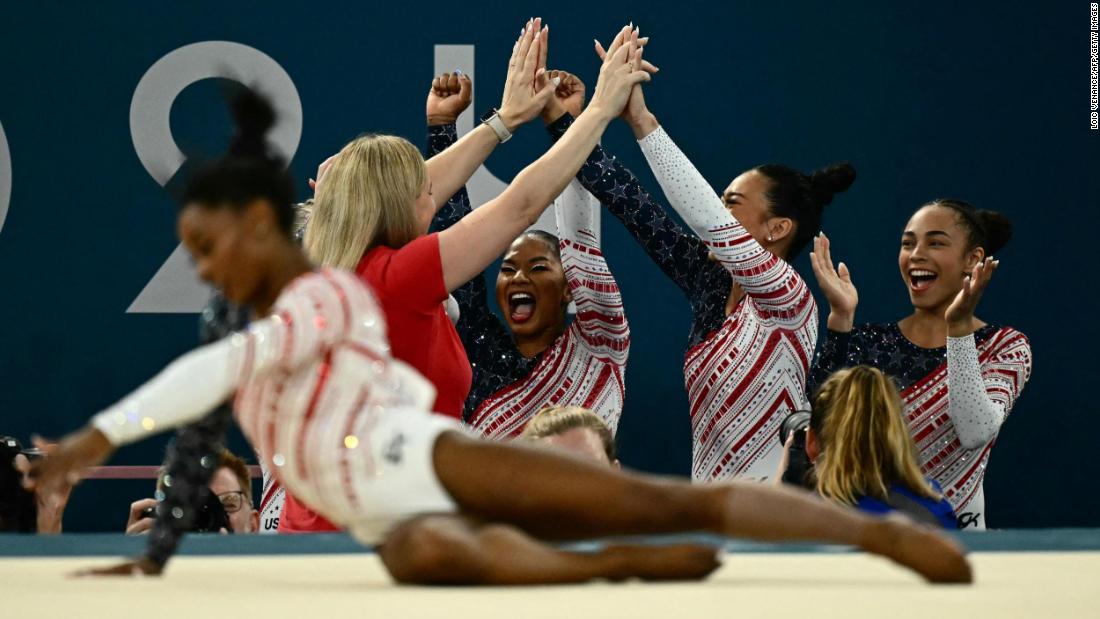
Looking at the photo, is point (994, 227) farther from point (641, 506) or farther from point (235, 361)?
point (235, 361)

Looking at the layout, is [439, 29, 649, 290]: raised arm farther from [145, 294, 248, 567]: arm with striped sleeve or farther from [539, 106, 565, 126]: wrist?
[539, 106, 565, 126]: wrist

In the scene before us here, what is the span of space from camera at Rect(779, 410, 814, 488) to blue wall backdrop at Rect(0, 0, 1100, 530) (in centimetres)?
119

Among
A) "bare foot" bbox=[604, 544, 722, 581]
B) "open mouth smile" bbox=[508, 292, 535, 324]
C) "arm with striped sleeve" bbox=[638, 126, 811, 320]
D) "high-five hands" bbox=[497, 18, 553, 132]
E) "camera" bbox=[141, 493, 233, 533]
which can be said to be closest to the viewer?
"bare foot" bbox=[604, 544, 722, 581]

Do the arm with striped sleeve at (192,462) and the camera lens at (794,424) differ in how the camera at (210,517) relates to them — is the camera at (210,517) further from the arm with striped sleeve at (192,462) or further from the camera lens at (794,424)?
the arm with striped sleeve at (192,462)

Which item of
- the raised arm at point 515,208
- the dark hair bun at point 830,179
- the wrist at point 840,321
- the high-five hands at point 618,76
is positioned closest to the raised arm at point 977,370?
the wrist at point 840,321

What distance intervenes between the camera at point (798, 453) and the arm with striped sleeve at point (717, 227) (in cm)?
29

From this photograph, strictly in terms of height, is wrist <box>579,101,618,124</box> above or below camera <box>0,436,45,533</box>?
above

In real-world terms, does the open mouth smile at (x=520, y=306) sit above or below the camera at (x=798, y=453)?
above

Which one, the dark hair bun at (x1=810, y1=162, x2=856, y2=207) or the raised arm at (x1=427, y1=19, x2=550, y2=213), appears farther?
the dark hair bun at (x1=810, y1=162, x2=856, y2=207)

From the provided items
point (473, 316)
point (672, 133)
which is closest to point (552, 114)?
point (473, 316)

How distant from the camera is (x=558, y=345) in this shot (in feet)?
10.9

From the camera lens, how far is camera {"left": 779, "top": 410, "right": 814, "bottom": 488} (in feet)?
10.1

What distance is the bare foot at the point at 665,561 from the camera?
5.19 feet

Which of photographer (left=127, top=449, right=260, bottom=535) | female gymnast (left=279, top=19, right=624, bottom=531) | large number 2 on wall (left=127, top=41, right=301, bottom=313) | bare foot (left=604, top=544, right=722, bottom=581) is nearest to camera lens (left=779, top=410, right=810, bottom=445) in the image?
female gymnast (left=279, top=19, right=624, bottom=531)
